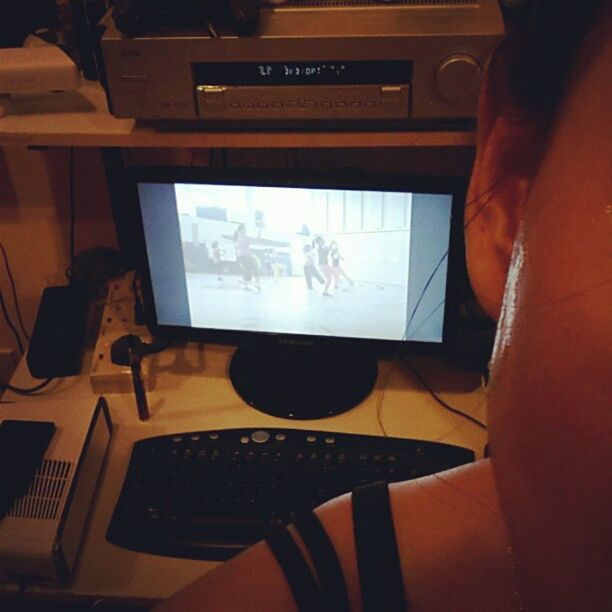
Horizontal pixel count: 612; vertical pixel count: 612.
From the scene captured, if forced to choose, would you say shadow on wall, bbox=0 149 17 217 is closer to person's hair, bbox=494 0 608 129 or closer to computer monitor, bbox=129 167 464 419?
computer monitor, bbox=129 167 464 419

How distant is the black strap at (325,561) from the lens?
2.27 feet

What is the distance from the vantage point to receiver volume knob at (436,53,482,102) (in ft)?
2.69

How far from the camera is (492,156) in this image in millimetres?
538

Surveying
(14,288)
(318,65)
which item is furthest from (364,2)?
Answer: (14,288)

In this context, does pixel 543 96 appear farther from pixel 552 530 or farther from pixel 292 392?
pixel 292 392

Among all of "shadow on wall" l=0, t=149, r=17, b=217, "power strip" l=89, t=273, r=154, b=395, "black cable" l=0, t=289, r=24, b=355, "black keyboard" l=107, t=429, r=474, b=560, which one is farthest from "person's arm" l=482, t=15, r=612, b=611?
"black cable" l=0, t=289, r=24, b=355

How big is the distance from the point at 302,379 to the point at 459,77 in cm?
56

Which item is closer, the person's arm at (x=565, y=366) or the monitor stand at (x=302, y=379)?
the person's arm at (x=565, y=366)

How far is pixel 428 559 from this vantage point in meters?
0.68

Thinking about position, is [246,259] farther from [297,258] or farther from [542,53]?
[542,53]

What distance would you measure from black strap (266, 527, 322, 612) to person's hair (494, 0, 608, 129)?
437 mm

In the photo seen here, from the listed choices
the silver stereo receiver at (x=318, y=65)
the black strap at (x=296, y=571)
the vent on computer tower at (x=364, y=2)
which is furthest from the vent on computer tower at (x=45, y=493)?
the vent on computer tower at (x=364, y=2)

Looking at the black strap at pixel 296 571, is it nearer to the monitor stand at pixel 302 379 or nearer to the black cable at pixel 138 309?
Answer: the monitor stand at pixel 302 379

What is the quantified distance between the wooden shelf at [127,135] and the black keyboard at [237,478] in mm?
401
